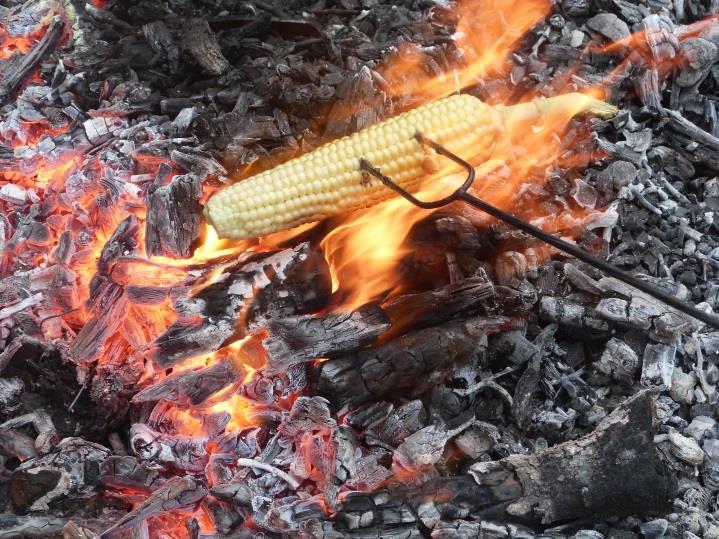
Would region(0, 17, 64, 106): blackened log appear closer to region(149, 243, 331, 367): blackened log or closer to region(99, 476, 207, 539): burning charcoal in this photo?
region(149, 243, 331, 367): blackened log

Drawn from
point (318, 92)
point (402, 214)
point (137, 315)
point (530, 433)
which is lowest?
point (530, 433)

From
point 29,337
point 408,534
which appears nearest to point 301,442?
point 408,534

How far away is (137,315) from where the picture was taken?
2.96 metres

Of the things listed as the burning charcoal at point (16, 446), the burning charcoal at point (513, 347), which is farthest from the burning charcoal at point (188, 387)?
the burning charcoal at point (513, 347)

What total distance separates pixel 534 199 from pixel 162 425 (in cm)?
216

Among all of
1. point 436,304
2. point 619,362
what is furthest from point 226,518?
point 619,362

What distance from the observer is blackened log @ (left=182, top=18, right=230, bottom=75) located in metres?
3.72

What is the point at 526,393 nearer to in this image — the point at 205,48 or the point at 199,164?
the point at 199,164

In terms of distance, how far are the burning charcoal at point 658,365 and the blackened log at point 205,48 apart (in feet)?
9.25

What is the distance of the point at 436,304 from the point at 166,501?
4.54ft

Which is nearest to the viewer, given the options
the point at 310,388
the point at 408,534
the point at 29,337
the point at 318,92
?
the point at 408,534

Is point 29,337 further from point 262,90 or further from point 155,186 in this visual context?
point 262,90

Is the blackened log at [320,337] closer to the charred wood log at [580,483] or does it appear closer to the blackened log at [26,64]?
the charred wood log at [580,483]

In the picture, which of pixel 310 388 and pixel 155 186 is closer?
pixel 310 388
